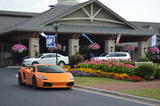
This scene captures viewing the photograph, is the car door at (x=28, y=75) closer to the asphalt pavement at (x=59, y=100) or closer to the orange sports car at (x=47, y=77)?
the orange sports car at (x=47, y=77)

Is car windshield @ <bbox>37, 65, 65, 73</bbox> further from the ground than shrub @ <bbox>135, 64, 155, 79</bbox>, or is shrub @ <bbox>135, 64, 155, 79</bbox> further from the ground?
car windshield @ <bbox>37, 65, 65, 73</bbox>

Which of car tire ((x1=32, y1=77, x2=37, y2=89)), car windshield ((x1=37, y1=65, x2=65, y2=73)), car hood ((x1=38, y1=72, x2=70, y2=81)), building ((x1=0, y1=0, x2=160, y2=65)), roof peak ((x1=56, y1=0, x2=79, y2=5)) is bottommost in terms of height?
car tire ((x1=32, y1=77, x2=37, y2=89))

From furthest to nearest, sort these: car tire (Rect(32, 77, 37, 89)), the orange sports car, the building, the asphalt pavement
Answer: the building → car tire (Rect(32, 77, 37, 89)) → the orange sports car → the asphalt pavement

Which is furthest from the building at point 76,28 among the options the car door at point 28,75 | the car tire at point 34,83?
the car tire at point 34,83

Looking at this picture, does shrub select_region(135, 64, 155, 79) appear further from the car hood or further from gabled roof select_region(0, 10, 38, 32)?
gabled roof select_region(0, 10, 38, 32)

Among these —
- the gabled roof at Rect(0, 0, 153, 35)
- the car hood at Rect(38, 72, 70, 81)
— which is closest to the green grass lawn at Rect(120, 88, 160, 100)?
the car hood at Rect(38, 72, 70, 81)

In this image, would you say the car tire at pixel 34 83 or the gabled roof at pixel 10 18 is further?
the gabled roof at pixel 10 18

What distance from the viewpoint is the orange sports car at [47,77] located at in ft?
46.6

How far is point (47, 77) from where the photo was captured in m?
14.4

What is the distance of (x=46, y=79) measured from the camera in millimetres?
14266

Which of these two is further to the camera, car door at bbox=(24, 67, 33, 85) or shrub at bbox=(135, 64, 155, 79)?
shrub at bbox=(135, 64, 155, 79)

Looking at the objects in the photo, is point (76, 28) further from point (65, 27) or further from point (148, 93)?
point (148, 93)

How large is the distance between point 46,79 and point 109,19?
26962 millimetres

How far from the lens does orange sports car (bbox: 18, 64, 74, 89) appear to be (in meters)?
14.2
